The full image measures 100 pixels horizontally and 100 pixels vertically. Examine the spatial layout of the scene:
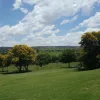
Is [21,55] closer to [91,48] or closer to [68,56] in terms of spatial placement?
[68,56]

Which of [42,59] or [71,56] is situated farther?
[42,59]

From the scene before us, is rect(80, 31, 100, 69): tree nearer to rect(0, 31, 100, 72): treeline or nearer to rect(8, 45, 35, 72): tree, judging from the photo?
rect(0, 31, 100, 72): treeline

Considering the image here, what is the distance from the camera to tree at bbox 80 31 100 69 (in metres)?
75.9

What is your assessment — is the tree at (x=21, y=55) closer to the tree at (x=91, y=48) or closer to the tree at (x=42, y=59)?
the tree at (x=91, y=48)

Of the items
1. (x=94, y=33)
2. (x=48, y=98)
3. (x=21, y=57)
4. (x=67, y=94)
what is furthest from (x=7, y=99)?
(x=21, y=57)

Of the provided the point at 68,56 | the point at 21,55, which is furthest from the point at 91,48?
the point at 68,56

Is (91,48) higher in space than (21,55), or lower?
higher

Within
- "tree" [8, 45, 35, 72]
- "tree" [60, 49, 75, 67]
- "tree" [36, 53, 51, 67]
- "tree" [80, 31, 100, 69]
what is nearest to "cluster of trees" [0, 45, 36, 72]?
"tree" [8, 45, 35, 72]

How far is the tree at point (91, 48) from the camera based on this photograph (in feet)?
249

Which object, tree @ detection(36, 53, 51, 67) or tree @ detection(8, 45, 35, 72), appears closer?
tree @ detection(8, 45, 35, 72)

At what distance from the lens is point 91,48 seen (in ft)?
255

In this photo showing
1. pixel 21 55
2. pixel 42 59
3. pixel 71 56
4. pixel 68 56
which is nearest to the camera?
pixel 21 55

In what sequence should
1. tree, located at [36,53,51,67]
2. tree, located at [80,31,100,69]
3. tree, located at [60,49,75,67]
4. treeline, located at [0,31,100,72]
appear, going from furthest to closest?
tree, located at [36,53,51,67] → tree, located at [60,49,75,67] → treeline, located at [0,31,100,72] → tree, located at [80,31,100,69]

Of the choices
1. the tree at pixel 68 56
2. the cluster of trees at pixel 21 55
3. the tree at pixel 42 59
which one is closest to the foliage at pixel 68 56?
the tree at pixel 68 56
